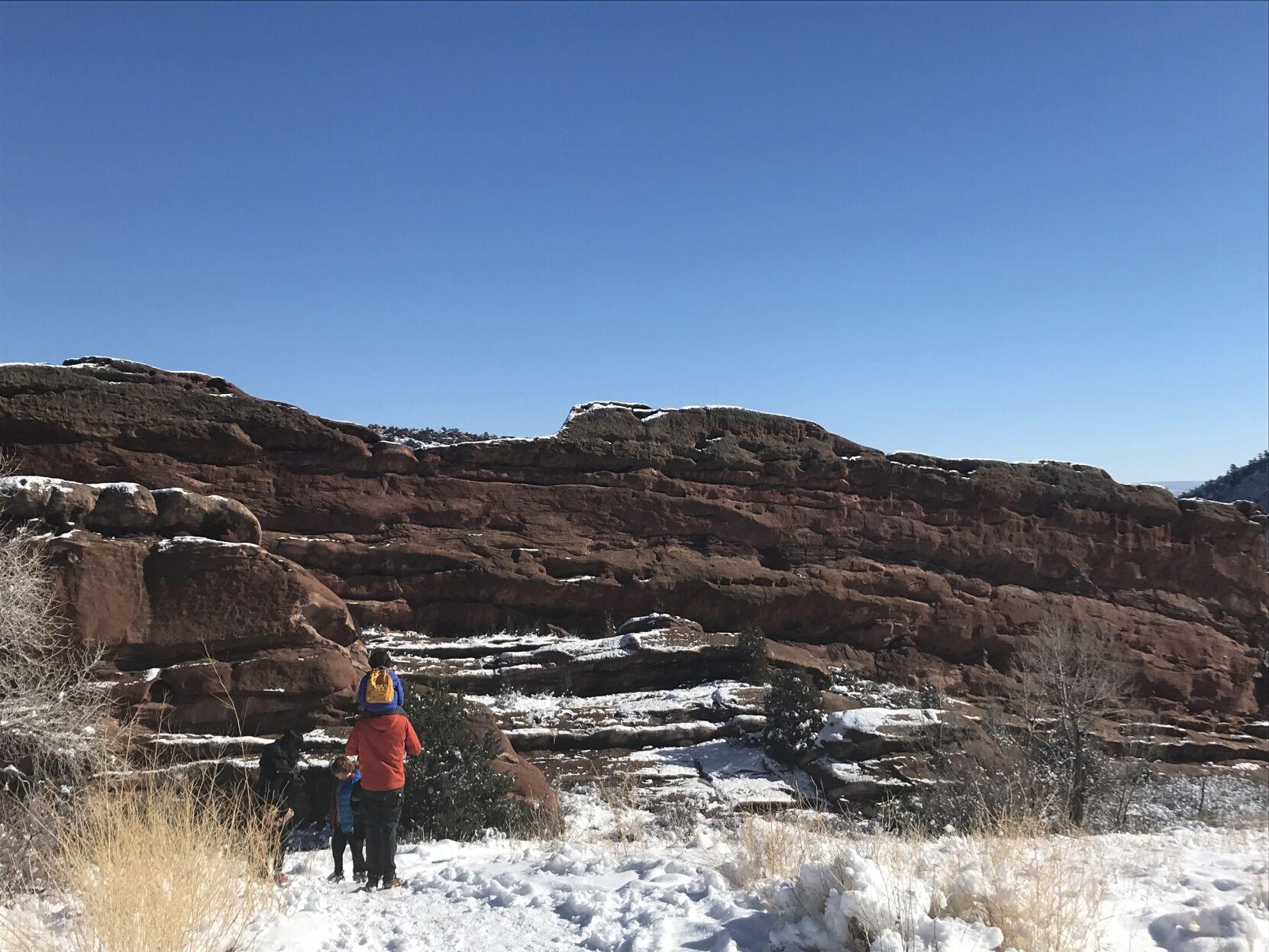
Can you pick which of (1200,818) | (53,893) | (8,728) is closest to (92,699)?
(8,728)

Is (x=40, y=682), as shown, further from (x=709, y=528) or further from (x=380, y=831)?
(x=709, y=528)

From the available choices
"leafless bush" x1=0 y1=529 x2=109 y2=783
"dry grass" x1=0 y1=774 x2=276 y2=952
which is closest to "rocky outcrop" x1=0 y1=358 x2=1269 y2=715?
"leafless bush" x1=0 y1=529 x2=109 y2=783

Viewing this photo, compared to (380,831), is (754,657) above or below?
below

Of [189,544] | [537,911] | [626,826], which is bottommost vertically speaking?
[626,826]

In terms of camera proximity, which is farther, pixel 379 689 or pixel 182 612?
pixel 182 612

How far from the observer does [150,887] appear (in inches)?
135

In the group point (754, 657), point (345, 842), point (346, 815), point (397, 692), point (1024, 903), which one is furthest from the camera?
point (754, 657)

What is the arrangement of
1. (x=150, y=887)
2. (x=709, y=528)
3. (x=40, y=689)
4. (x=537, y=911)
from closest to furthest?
(x=150, y=887) < (x=537, y=911) < (x=40, y=689) < (x=709, y=528)

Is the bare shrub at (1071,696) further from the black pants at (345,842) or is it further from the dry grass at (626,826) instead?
the black pants at (345,842)

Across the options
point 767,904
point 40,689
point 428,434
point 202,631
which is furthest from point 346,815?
Answer: point 428,434

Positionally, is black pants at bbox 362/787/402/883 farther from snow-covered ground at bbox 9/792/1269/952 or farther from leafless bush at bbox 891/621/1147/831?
leafless bush at bbox 891/621/1147/831

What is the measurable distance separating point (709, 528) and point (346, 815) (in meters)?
20.6

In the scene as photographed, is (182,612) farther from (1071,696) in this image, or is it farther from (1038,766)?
(1071,696)

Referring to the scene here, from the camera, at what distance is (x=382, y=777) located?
5.86m
